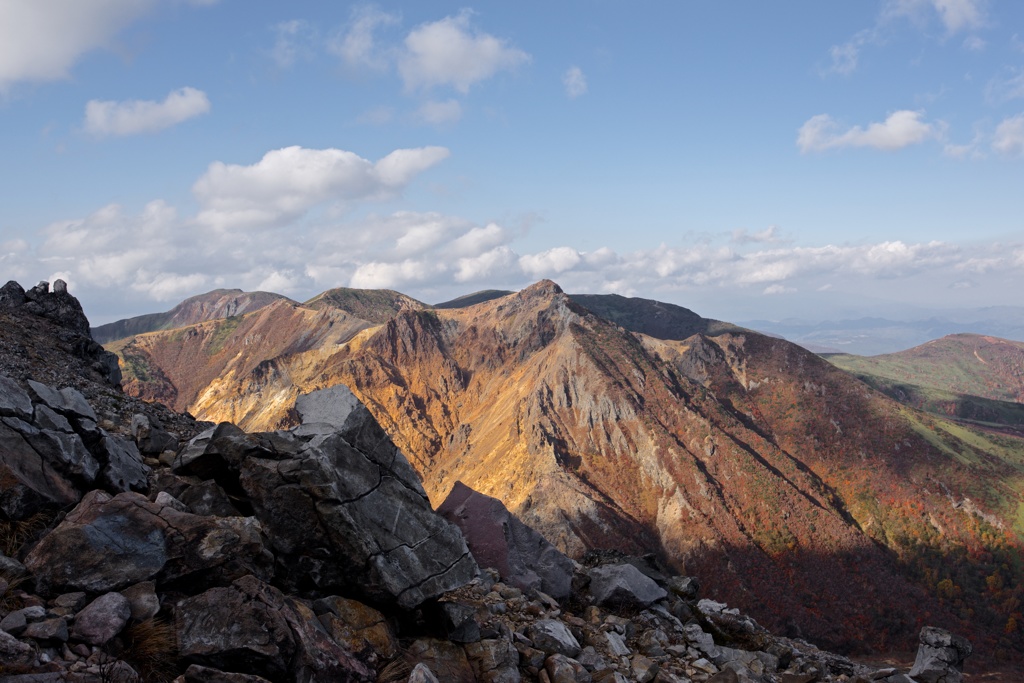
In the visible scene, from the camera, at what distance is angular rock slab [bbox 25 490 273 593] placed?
755 cm

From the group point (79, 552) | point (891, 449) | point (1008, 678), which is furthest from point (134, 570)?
point (891, 449)

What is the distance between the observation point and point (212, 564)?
27.4ft

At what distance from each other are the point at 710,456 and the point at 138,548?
111069mm

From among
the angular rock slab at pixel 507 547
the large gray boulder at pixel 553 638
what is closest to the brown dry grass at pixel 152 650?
the large gray boulder at pixel 553 638

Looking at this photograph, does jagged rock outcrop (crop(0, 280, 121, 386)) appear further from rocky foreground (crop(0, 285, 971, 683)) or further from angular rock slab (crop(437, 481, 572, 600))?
angular rock slab (crop(437, 481, 572, 600))

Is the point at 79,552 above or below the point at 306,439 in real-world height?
below

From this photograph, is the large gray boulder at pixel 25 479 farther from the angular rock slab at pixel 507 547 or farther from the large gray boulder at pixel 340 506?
the angular rock slab at pixel 507 547

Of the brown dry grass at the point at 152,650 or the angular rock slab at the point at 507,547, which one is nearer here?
the brown dry grass at the point at 152,650

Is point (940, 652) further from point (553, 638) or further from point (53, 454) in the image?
point (53, 454)

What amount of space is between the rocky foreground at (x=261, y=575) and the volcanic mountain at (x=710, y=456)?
2052 inches

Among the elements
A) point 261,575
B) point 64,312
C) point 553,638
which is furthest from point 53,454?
point 64,312

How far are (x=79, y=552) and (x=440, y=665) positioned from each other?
5.81m

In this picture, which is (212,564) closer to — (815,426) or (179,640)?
(179,640)

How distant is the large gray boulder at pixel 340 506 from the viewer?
9.75 metres
